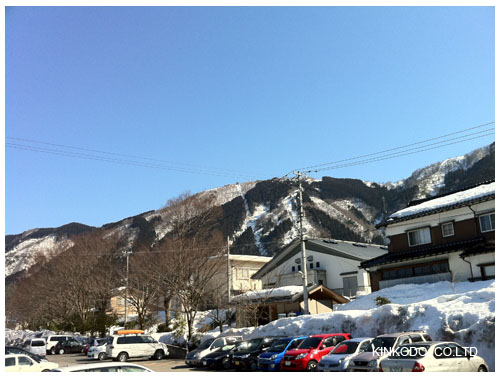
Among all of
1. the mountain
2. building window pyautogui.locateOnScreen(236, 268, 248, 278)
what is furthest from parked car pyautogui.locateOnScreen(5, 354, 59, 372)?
the mountain

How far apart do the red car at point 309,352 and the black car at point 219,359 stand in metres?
4.64

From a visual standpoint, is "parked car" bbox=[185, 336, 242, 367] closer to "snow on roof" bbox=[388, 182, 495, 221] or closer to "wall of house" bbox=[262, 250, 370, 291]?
"snow on roof" bbox=[388, 182, 495, 221]

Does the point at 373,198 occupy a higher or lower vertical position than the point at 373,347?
higher

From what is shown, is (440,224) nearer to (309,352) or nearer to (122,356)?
(309,352)

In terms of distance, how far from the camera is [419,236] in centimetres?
3500

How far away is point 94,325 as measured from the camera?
49.3 m

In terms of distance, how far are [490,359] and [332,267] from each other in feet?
120

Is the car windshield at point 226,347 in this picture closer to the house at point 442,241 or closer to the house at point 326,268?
the house at point 442,241

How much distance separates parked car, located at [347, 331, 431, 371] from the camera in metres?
15.2

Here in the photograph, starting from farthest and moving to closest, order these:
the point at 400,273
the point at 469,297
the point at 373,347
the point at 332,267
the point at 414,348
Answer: the point at 332,267, the point at 400,273, the point at 469,297, the point at 373,347, the point at 414,348

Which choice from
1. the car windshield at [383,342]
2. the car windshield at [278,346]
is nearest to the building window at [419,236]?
the car windshield at [278,346]

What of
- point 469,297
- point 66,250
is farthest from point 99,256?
point 469,297

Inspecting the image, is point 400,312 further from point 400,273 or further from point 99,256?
point 99,256

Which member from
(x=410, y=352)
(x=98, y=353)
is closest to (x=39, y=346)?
(x=98, y=353)
